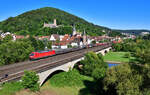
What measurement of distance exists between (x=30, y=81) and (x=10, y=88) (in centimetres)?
327

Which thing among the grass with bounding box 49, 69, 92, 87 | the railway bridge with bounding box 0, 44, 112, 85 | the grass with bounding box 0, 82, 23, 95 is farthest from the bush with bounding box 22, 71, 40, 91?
the grass with bounding box 49, 69, 92, 87

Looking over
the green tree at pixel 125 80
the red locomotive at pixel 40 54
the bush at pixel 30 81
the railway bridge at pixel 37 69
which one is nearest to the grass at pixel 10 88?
the bush at pixel 30 81

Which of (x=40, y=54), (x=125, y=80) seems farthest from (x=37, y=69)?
(x=125, y=80)

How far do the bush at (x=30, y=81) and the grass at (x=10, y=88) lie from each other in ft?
3.10

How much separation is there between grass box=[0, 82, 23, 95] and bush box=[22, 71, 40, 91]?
37.2 inches

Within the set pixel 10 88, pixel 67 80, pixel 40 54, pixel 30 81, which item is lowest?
pixel 67 80

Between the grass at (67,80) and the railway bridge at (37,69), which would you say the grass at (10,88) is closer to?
the railway bridge at (37,69)

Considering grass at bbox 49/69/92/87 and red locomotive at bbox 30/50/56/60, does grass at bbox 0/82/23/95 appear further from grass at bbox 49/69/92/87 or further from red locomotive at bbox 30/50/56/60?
red locomotive at bbox 30/50/56/60

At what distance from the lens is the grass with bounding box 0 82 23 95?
21.5 metres

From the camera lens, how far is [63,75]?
122ft

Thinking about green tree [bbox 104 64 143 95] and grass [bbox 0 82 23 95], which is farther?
grass [bbox 0 82 23 95]

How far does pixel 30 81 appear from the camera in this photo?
24266 mm

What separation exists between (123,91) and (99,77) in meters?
13.5

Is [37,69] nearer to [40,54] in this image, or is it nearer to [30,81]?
[30,81]
